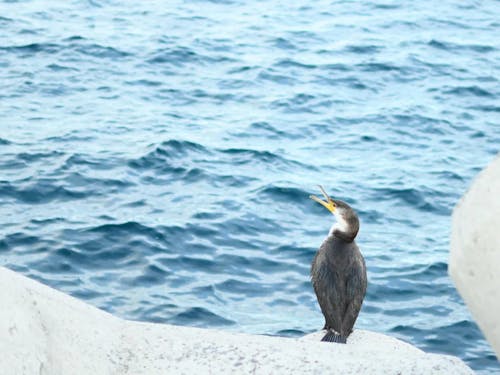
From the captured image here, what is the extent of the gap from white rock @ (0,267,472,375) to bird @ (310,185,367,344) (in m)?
2.37

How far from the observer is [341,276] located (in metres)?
8.96

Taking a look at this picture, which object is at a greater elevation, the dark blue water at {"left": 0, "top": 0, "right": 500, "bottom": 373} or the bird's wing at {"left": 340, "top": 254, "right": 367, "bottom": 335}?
the bird's wing at {"left": 340, "top": 254, "right": 367, "bottom": 335}

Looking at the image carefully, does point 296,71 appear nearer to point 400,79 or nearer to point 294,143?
point 400,79

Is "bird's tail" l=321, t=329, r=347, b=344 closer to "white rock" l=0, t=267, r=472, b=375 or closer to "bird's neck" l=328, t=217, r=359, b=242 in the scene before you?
"bird's neck" l=328, t=217, r=359, b=242

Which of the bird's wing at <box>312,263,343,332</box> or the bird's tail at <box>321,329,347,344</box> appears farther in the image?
the bird's wing at <box>312,263,343,332</box>

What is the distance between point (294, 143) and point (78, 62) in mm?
4676

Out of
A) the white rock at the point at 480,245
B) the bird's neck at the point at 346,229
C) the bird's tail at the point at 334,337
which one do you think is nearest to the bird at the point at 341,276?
the bird's neck at the point at 346,229

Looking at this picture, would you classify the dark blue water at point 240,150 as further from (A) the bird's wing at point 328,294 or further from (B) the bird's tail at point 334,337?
(B) the bird's tail at point 334,337

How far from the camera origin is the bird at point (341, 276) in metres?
8.87

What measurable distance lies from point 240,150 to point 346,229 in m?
7.11

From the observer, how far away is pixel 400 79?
19.6 m

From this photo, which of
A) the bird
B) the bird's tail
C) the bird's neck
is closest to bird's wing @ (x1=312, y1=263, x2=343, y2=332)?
the bird

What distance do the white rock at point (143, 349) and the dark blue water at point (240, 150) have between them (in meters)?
5.11

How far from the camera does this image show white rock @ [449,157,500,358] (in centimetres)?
454
